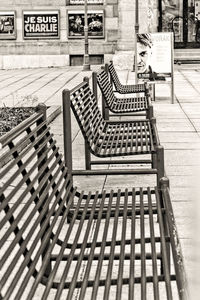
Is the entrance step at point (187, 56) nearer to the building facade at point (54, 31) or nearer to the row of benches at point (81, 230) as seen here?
the building facade at point (54, 31)

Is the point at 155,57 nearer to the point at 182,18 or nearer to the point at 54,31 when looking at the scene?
the point at 54,31

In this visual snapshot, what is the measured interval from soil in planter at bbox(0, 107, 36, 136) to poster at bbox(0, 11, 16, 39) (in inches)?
650

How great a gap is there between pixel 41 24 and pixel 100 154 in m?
23.1

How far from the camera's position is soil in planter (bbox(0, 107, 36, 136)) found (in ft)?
33.3

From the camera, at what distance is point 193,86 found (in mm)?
17391

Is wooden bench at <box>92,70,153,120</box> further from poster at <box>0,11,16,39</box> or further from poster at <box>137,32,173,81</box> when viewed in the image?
poster at <box>0,11,16,39</box>

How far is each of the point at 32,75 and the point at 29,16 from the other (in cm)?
634

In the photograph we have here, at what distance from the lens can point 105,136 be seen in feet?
21.9

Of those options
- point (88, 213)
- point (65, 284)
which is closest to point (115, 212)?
point (88, 213)

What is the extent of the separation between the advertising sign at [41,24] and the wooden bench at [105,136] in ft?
70.2

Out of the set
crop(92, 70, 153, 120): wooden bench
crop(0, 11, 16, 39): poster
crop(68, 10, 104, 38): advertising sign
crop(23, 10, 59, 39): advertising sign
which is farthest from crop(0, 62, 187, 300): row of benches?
crop(0, 11, 16, 39): poster

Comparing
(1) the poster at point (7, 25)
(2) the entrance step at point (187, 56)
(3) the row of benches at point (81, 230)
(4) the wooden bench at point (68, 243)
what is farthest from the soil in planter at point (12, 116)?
(1) the poster at point (7, 25)

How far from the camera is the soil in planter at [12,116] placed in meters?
10.1


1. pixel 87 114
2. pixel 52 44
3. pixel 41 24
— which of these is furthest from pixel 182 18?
pixel 87 114
